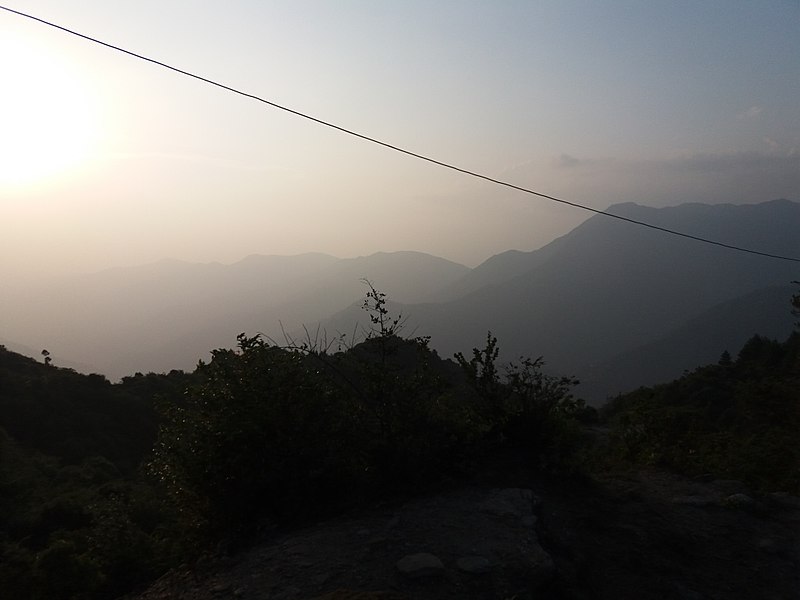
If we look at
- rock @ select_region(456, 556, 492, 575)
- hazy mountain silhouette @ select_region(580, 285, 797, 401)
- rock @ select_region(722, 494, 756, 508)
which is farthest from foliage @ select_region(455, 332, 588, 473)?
hazy mountain silhouette @ select_region(580, 285, 797, 401)

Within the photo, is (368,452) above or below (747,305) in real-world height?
above

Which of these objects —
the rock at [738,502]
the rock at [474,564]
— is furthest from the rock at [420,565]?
the rock at [738,502]

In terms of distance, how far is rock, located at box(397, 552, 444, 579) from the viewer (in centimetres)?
398

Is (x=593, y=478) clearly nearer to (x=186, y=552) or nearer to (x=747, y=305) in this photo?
(x=186, y=552)

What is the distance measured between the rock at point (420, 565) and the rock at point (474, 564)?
155 mm

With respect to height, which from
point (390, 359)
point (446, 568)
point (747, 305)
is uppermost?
point (390, 359)

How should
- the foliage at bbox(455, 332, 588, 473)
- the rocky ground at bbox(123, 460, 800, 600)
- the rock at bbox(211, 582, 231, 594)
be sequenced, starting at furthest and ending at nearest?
the foliage at bbox(455, 332, 588, 473) → the rock at bbox(211, 582, 231, 594) → the rocky ground at bbox(123, 460, 800, 600)

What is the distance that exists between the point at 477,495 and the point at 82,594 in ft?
12.4

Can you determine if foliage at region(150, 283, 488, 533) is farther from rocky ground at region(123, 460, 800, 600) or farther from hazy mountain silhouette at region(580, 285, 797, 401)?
hazy mountain silhouette at region(580, 285, 797, 401)

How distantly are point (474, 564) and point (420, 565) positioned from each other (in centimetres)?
40

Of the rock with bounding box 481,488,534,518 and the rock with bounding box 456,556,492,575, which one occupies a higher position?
the rock with bounding box 456,556,492,575

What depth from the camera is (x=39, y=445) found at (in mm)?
18312

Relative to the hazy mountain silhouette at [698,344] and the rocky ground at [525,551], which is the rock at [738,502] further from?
the hazy mountain silhouette at [698,344]

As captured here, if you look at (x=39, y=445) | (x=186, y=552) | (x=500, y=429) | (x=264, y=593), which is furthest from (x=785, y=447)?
(x=39, y=445)
